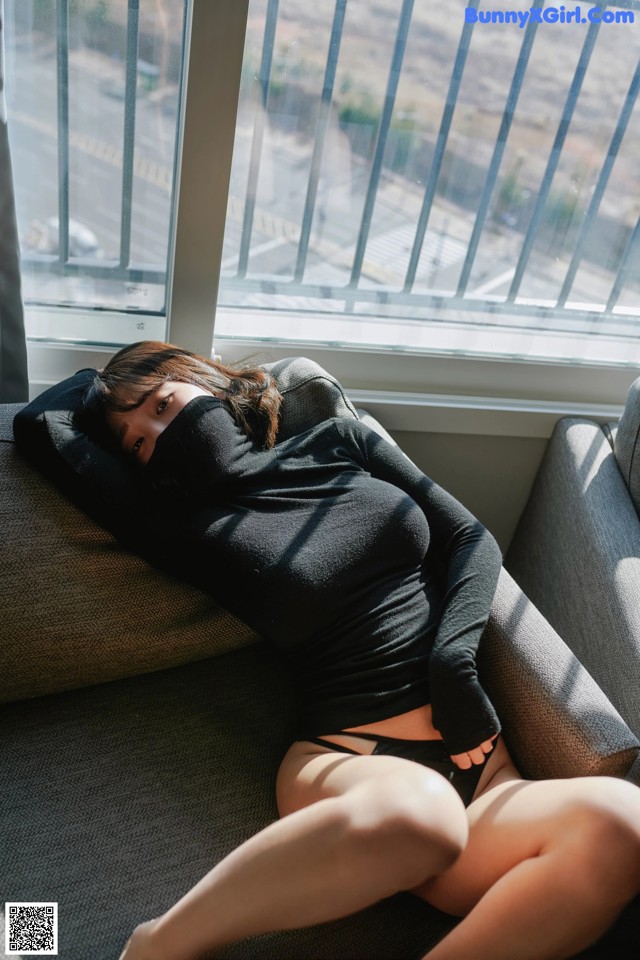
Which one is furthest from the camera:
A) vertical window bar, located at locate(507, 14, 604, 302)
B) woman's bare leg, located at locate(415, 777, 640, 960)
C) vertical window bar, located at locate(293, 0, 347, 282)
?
vertical window bar, located at locate(507, 14, 604, 302)

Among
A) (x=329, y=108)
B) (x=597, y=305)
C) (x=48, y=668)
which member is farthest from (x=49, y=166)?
(x=597, y=305)

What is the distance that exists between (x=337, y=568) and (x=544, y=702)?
0.38m

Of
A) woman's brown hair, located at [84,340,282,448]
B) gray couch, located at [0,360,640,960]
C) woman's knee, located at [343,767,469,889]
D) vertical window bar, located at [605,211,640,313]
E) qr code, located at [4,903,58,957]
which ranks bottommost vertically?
qr code, located at [4,903,58,957]

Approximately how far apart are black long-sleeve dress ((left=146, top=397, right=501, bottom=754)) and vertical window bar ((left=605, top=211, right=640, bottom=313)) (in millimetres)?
990

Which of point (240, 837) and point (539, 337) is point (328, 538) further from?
point (539, 337)

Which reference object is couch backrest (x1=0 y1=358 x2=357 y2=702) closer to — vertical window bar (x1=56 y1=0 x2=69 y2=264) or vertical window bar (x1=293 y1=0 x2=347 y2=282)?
vertical window bar (x1=56 y1=0 x2=69 y2=264)

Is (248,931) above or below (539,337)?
below

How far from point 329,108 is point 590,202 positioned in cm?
68

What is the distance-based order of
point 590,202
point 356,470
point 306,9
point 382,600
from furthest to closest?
point 590,202, point 306,9, point 356,470, point 382,600

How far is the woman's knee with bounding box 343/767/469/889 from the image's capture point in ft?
3.21

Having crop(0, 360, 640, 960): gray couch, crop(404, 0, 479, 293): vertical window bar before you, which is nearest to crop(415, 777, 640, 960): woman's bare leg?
crop(0, 360, 640, 960): gray couch

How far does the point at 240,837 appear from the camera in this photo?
1.19m

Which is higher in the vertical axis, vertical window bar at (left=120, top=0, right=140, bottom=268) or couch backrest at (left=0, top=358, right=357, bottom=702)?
vertical window bar at (left=120, top=0, right=140, bottom=268)

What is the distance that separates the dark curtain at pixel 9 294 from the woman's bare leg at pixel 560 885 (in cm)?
127
